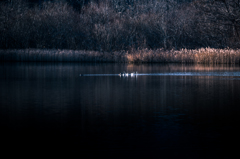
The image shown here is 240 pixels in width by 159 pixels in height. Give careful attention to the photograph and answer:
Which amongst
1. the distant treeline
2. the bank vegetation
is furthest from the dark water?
the distant treeline

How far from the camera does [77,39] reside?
166 feet

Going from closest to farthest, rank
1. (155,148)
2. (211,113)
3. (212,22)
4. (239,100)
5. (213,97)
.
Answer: (155,148)
(211,113)
(239,100)
(213,97)
(212,22)

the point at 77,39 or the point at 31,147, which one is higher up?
the point at 77,39

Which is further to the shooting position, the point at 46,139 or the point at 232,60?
the point at 232,60

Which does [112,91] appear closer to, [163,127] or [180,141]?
[163,127]

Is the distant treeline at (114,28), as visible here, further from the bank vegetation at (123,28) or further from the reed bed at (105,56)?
the reed bed at (105,56)

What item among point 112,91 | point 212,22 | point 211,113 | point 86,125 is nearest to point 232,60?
point 212,22

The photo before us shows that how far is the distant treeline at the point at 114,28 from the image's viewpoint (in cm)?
4541

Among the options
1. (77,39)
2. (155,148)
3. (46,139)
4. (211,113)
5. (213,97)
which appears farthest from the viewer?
(77,39)

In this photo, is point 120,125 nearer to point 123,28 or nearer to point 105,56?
point 105,56

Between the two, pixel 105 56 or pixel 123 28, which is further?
pixel 123 28

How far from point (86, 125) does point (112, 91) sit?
235 inches

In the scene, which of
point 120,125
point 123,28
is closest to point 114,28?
point 123,28

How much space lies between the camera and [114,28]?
4781cm
